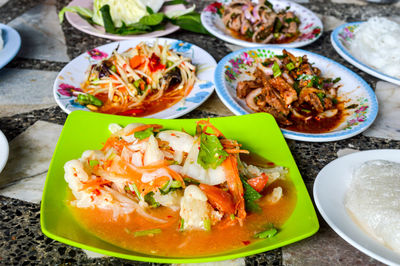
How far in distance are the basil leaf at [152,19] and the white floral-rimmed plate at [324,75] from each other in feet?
2.55

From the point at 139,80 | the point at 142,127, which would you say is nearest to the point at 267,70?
the point at 139,80

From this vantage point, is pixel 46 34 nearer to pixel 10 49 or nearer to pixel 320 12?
pixel 10 49

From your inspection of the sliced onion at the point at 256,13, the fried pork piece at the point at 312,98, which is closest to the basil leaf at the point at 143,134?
the fried pork piece at the point at 312,98

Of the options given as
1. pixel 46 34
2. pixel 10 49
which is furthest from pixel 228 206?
pixel 46 34

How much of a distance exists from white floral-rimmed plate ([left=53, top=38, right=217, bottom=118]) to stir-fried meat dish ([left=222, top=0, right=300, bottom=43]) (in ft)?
1.82

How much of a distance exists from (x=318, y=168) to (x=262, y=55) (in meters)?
1.08

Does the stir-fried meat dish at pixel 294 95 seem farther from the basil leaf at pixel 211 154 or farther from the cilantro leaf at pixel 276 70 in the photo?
the basil leaf at pixel 211 154

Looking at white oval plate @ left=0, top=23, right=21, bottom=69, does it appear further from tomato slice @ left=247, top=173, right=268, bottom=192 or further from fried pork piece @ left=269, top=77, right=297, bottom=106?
tomato slice @ left=247, top=173, right=268, bottom=192

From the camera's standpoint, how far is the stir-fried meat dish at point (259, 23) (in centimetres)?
320

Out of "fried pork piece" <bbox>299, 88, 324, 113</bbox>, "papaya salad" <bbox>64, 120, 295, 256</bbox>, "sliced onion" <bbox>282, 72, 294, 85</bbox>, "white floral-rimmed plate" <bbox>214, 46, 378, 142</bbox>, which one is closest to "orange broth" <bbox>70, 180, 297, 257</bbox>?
"papaya salad" <bbox>64, 120, 295, 256</bbox>

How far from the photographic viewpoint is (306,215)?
152 cm

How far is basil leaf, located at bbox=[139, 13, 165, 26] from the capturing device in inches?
124

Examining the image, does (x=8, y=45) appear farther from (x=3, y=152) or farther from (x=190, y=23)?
(x=190, y=23)

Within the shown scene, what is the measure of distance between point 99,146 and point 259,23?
1.87 metres
